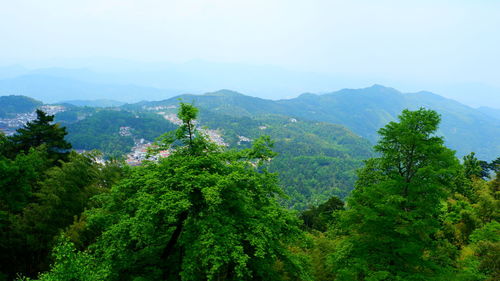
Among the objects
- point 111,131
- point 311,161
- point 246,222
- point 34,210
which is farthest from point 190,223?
point 111,131

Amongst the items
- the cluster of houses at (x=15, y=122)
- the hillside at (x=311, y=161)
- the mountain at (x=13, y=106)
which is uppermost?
the mountain at (x=13, y=106)

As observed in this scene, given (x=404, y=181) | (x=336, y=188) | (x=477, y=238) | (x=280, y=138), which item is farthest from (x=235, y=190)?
(x=280, y=138)

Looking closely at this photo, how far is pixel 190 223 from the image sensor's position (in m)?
8.80

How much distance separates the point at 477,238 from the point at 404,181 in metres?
8.28

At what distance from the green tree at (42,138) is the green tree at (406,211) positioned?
2617cm

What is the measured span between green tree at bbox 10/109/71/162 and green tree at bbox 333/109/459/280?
1030 inches

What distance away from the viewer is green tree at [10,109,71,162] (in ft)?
84.1

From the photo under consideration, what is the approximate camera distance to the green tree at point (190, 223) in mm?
7988

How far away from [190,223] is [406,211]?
24.4ft

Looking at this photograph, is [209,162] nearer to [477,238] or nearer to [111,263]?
[111,263]

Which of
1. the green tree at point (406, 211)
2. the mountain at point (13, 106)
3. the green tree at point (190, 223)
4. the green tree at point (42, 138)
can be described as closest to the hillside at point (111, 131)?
the mountain at point (13, 106)

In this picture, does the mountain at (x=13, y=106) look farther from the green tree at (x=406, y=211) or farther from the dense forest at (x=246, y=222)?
the green tree at (x=406, y=211)

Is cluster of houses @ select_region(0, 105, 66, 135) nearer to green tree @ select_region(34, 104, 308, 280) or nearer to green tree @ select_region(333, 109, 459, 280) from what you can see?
green tree @ select_region(34, 104, 308, 280)

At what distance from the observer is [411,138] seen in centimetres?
963
